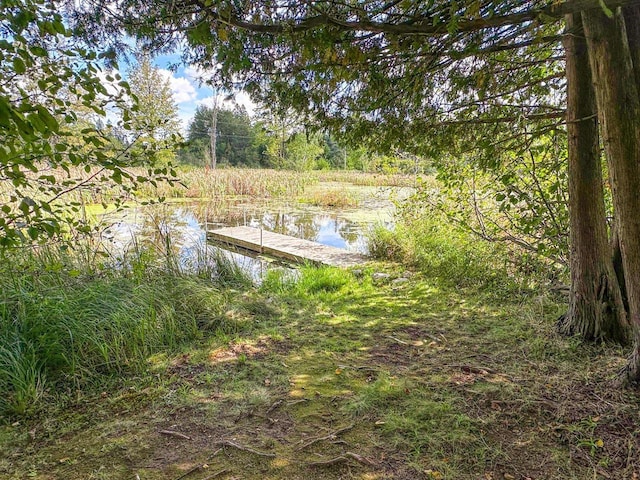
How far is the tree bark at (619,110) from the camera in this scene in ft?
5.60

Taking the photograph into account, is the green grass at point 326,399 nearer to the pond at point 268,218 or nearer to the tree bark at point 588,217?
the tree bark at point 588,217

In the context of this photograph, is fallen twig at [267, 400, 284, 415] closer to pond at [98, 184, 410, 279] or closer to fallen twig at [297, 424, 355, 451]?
fallen twig at [297, 424, 355, 451]

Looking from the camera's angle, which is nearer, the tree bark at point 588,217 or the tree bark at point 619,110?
the tree bark at point 619,110

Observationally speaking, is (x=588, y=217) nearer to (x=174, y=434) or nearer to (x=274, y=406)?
(x=274, y=406)

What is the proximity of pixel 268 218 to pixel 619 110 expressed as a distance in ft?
32.3

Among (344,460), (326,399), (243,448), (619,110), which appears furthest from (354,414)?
(619,110)

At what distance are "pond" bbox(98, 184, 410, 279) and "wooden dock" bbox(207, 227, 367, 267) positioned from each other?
30 cm

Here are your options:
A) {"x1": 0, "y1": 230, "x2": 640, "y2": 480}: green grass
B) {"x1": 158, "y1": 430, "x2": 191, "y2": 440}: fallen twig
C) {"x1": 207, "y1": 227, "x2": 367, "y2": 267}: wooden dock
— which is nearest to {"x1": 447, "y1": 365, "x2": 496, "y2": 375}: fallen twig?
{"x1": 0, "y1": 230, "x2": 640, "y2": 480}: green grass

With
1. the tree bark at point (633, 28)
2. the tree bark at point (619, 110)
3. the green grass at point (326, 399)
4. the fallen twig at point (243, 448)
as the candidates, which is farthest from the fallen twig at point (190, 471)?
the tree bark at point (633, 28)

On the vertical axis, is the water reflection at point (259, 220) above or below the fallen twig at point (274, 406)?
above

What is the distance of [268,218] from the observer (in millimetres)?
11102

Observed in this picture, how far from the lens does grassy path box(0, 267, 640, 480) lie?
159 centimetres

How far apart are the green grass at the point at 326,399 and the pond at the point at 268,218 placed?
7.57 feet

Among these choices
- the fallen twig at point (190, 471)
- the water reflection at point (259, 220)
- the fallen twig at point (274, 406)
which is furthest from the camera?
the water reflection at point (259, 220)
